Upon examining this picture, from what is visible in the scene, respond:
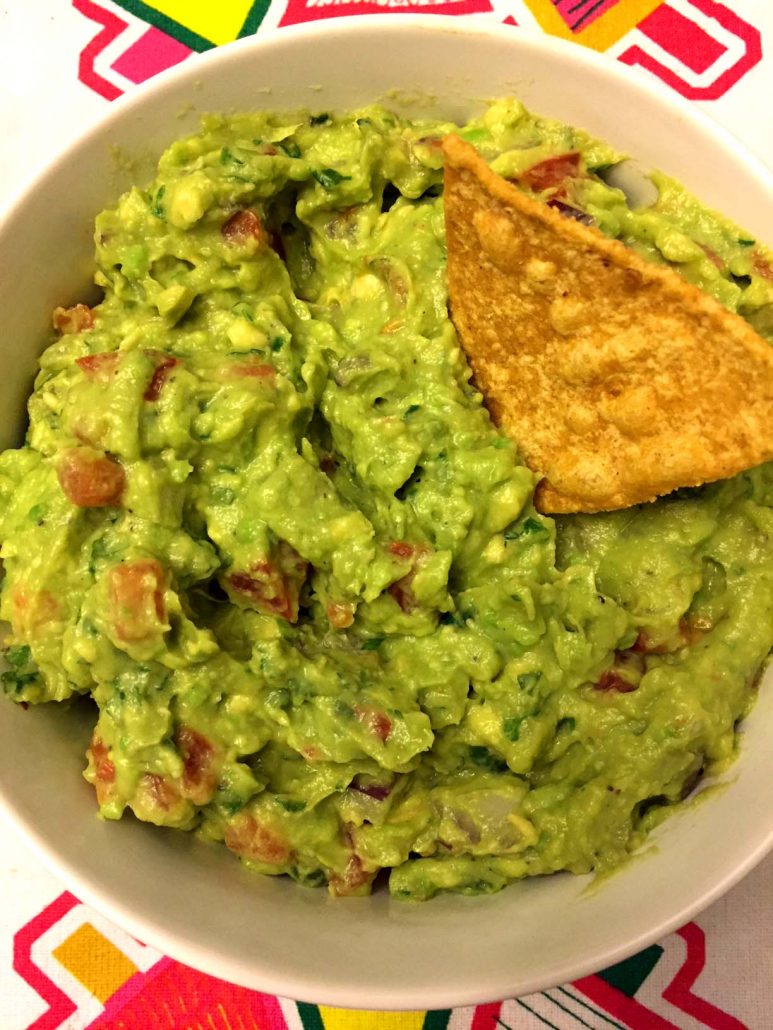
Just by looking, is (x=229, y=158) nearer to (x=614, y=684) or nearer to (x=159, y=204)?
(x=159, y=204)

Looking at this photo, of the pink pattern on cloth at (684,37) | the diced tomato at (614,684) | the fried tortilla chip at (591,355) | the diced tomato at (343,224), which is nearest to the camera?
the fried tortilla chip at (591,355)

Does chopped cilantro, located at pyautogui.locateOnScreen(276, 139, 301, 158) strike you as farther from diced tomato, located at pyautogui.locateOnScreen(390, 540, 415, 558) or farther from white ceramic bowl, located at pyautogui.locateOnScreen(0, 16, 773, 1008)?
diced tomato, located at pyautogui.locateOnScreen(390, 540, 415, 558)

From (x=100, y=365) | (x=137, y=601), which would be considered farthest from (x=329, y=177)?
(x=137, y=601)

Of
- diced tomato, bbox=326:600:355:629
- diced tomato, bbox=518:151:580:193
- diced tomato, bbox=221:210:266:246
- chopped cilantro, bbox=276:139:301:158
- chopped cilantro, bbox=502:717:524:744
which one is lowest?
diced tomato, bbox=326:600:355:629

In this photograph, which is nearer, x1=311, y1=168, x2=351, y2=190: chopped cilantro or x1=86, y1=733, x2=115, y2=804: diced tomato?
x1=86, y1=733, x2=115, y2=804: diced tomato

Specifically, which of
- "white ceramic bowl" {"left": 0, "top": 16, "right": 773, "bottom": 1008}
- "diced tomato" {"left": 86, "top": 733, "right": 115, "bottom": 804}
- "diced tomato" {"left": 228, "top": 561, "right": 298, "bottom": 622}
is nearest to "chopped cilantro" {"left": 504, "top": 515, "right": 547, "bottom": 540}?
"diced tomato" {"left": 228, "top": 561, "right": 298, "bottom": 622}

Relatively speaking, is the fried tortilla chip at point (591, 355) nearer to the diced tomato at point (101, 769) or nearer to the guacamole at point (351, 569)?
the guacamole at point (351, 569)


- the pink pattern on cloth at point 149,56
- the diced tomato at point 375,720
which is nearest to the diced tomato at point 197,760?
the diced tomato at point 375,720

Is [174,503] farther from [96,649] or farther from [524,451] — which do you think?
[524,451]
